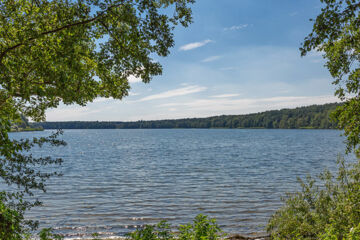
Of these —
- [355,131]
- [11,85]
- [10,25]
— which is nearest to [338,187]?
[355,131]

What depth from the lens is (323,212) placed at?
11.2 metres

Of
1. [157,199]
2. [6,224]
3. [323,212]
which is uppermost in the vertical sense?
[6,224]

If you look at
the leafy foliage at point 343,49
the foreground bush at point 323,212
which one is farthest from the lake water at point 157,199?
the leafy foliage at point 343,49

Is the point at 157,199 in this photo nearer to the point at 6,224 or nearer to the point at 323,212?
the point at 323,212

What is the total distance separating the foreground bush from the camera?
28.0 feet

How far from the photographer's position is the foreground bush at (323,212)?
28.0ft

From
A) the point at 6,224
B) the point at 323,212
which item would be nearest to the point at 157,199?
the point at 323,212

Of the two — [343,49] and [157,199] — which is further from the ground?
[343,49]

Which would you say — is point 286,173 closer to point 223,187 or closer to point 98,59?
point 223,187

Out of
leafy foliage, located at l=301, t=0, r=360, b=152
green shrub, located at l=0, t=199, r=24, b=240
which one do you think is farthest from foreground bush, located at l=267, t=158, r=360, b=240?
green shrub, located at l=0, t=199, r=24, b=240

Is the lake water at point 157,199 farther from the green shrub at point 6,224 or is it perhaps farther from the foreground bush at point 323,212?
the green shrub at point 6,224

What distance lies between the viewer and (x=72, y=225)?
1556 centimetres

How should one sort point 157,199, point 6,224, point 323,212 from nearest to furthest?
point 6,224 < point 323,212 < point 157,199

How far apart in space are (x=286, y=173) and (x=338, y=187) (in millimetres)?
22438
